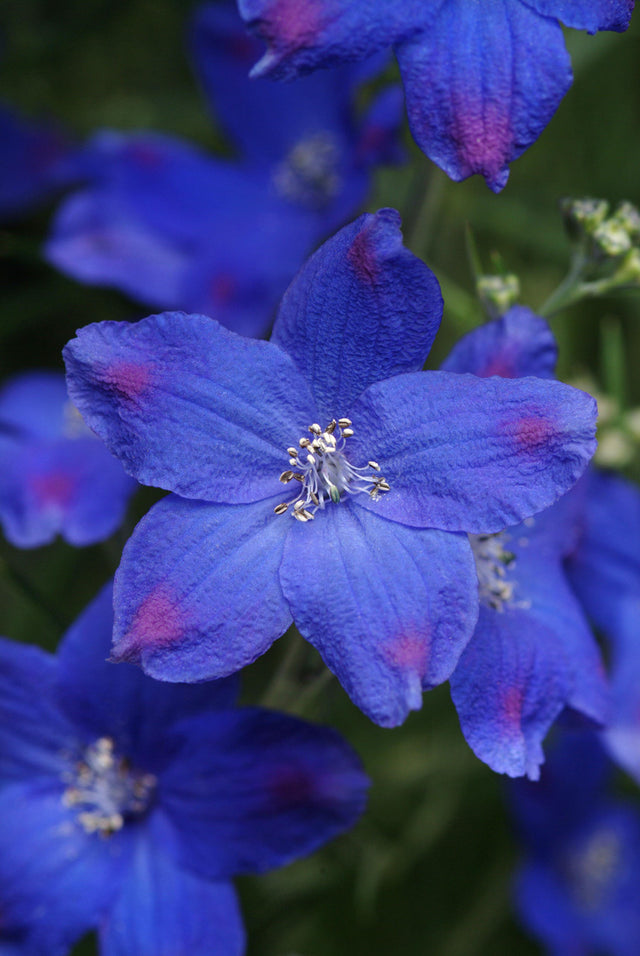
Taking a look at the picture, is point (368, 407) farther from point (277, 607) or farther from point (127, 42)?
point (127, 42)

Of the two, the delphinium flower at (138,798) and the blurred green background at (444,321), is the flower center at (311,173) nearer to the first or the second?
the blurred green background at (444,321)

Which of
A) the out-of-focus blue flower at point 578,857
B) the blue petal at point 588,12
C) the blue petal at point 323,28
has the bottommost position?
the out-of-focus blue flower at point 578,857

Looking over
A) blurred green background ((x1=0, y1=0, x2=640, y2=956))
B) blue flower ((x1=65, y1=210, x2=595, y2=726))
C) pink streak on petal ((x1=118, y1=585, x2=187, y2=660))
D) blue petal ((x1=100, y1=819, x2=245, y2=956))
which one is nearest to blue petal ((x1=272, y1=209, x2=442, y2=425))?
blue flower ((x1=65, y1=210, x2=595, y2=726))

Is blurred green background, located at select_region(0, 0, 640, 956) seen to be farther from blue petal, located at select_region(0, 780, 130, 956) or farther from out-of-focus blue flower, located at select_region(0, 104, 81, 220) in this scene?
blue petal, located at select_region(0, 780, 130, 956)

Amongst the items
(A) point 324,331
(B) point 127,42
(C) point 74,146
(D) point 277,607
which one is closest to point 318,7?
(A) point 324,331

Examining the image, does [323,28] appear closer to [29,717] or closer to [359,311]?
[359,311]

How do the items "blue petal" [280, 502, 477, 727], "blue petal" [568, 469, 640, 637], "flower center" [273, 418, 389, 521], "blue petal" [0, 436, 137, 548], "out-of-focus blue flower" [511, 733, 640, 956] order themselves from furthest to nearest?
"out-of-focus blue flower" [511, 733, 640, 956]
"blue petal" [568, 469, 640, 637]
"blue petal" [0, 436, 137, 548]
"flower center" [273, 418, 389, 521]
"blue petal" [280, 502, 477, 727]

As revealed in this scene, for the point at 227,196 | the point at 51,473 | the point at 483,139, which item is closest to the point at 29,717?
the point at 51,473

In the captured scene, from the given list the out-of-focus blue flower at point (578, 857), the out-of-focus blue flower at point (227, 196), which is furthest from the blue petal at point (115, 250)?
the out-of-focus blue flower at point (578, 857)
